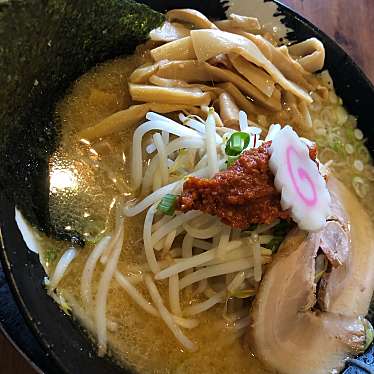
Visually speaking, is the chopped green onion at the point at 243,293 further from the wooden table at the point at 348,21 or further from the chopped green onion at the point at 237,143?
the wooden table at the point at 348,21

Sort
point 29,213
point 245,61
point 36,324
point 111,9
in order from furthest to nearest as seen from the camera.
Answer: point 245,61, point 111,9, point 29,213, point 36,324

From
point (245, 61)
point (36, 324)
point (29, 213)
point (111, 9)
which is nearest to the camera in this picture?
point (36, 324)

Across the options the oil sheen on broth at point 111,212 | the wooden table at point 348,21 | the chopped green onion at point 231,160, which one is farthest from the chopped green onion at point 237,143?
the wooden table at point 348,21

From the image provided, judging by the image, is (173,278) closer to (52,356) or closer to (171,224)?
(171,224)

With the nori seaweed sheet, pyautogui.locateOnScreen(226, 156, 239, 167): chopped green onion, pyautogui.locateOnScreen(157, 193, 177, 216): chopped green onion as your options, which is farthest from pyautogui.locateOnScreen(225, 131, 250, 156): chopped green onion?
the nori seaweed sheet

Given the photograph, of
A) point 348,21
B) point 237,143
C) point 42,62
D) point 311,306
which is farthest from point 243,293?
point 348,21

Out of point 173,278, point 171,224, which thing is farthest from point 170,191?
point 173,278
